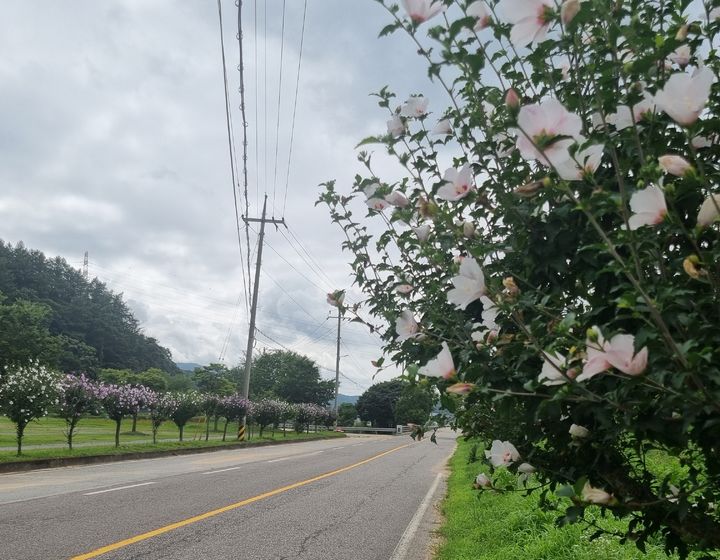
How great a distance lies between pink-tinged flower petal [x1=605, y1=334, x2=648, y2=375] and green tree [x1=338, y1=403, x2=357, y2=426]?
277 ft

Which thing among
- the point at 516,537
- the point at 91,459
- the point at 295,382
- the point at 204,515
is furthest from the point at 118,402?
the point at 295,382

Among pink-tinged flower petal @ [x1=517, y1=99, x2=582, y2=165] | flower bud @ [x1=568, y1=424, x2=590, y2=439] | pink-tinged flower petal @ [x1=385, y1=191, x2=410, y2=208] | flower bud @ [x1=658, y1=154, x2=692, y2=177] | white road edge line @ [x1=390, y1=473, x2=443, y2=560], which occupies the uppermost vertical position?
pink-tinged flower petal @ [x1=385, y1=191, x2=410, y2=208]

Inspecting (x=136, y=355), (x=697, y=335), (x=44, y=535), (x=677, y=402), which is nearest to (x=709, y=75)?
(x=697, y=335)

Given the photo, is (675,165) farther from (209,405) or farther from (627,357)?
(209,405)

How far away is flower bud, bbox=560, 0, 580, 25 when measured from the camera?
5.03 ft

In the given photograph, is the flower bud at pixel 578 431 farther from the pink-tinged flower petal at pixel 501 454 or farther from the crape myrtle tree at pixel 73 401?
the crape myrtle tree at pixel 73 401

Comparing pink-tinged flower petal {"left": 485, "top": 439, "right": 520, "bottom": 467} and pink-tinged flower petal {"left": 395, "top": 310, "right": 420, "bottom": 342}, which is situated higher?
pink-tinged flower petal {"left": 395, "top": 310, "right": 420, "bottom": 342}

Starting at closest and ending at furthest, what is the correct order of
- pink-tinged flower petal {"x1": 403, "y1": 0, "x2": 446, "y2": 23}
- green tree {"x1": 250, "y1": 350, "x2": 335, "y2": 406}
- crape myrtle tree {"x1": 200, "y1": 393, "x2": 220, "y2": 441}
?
pink-tinged flower petal {"x1": 403, "y1": 0, "x2": 446, "y2": 23}, crape myrtle tree {"x1": 200, "y1": 393, "x2": 220, "y2": 441}, green tree {"x1": 250, "y1": 350, "x2": 335, "y2": 406}

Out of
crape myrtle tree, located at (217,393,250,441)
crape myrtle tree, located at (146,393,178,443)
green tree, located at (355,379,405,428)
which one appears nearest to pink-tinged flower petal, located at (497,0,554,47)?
crape myrtle tree, located at (146,393,178,443)

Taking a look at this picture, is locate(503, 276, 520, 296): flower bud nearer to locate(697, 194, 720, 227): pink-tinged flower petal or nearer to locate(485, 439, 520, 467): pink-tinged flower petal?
locate(697, 194, 720, 227): pink-tinged flower petal

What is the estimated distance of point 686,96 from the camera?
4.46 feet

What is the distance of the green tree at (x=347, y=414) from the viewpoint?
84.5m

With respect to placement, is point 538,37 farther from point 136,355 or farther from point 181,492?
point 136,355

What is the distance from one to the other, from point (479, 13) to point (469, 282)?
96 centimetres
